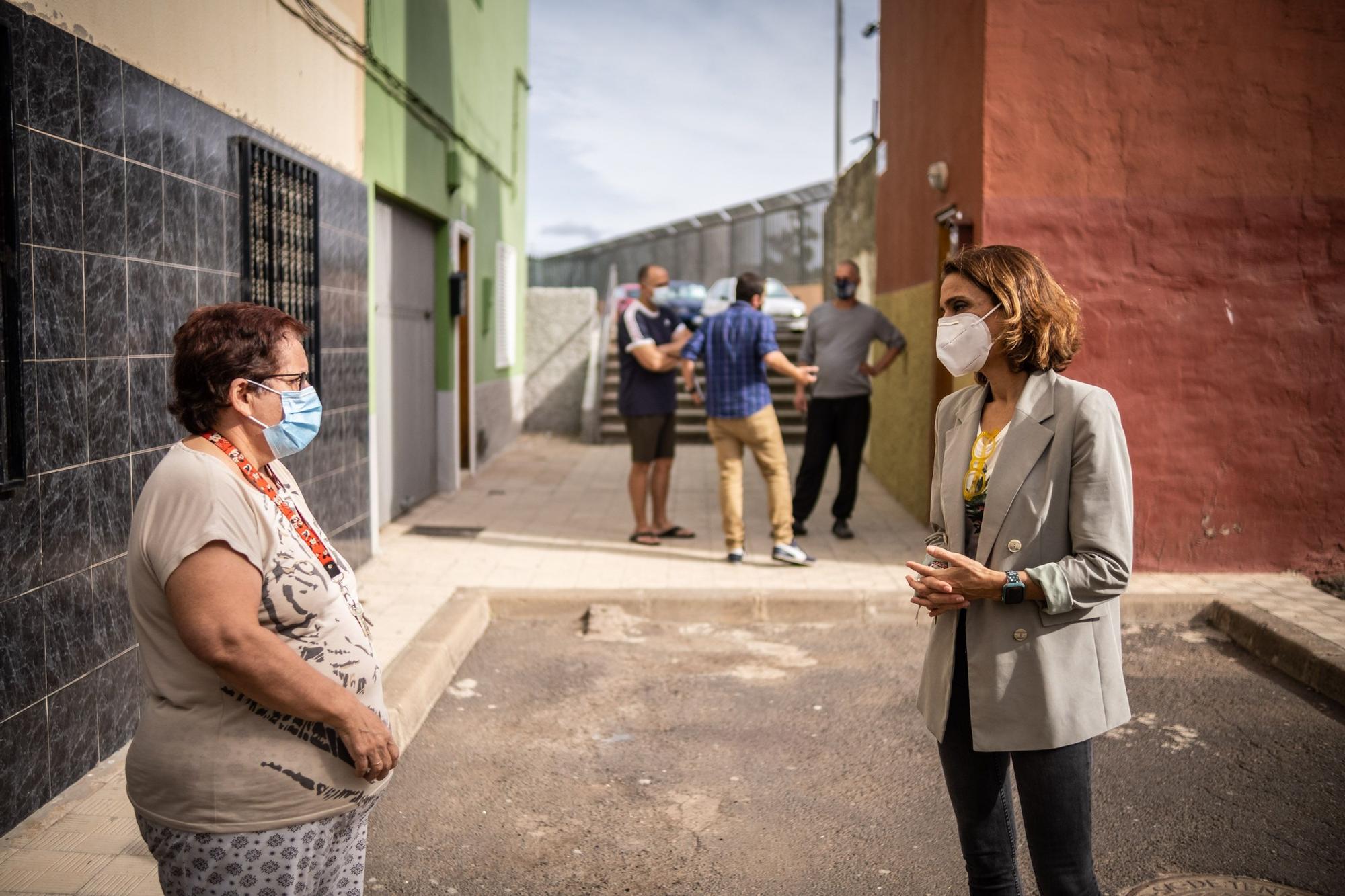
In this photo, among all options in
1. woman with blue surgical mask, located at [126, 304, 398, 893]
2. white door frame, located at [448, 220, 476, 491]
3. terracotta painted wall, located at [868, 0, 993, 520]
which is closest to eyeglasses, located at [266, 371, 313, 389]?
woman with blue surgical mask, located at [126, 304, 398, 893]

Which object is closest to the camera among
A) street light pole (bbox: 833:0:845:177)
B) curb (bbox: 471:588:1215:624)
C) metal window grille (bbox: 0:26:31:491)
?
metal window grille (bbox: 0:26:31:491)

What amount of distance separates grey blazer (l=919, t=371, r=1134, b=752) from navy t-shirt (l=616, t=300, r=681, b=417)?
19.4 feet

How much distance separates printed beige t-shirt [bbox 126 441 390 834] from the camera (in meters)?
2.18

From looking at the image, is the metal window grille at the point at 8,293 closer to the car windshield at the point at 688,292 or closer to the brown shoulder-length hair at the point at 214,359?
the brown shoulder-length hair at the point at 214,359

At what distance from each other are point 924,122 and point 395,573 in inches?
219

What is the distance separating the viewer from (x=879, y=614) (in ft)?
23.2

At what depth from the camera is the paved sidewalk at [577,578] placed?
12.4 ft

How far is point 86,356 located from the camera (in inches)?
170

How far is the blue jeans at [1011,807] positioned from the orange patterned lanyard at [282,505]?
145cm

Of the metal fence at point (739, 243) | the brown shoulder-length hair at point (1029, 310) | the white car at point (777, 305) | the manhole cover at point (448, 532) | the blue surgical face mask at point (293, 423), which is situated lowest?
the manhole cover at point (448, 532)

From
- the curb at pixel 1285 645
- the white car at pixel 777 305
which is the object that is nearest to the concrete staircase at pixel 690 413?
the white car at pixel 777 305

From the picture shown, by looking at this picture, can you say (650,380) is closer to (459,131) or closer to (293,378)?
(459,131)

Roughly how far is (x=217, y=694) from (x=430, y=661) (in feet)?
11.3

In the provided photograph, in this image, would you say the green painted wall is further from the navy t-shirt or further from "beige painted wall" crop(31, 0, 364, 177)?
the navy t-shirt
